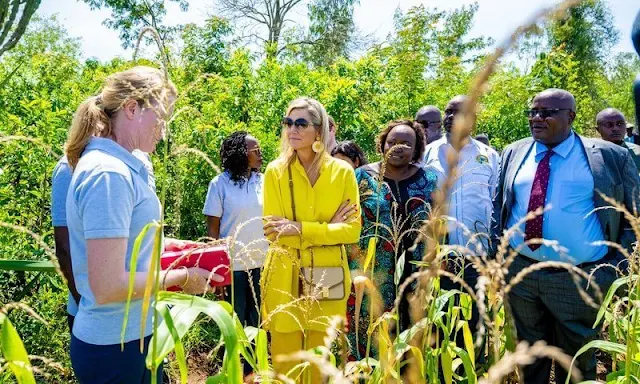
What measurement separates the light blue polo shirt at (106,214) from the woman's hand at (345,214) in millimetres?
1341

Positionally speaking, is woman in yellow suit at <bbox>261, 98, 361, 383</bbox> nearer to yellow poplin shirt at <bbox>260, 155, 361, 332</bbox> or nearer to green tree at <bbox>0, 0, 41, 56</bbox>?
yellow poplin shirt at <bbox>260, 155, 361, 332</bbox>

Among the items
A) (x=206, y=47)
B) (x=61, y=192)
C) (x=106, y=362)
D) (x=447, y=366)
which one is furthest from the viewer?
(x=206, y=47)

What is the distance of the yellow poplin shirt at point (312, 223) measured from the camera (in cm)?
293

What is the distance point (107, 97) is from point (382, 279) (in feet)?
7.10

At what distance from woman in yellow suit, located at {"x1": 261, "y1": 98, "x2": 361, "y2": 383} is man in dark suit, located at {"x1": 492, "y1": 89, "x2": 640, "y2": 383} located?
3.34 ft

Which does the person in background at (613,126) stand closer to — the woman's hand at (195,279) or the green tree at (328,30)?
the woman's hand at (195,279)

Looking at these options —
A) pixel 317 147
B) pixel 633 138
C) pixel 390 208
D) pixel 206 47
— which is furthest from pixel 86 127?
pixel 633 138

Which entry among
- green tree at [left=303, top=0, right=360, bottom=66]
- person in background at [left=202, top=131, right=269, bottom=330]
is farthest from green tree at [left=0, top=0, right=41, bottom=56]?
green tree at [left=303, top=0, right=360, bottom=66]

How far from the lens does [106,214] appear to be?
5.09 feet

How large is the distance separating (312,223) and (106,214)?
1.47m

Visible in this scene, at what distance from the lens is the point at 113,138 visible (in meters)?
1.82

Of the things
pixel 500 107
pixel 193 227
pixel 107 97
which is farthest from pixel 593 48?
pixel 107 97

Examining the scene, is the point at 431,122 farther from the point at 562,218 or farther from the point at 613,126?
the point at 562,218

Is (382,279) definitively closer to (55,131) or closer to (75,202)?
(75,202)
